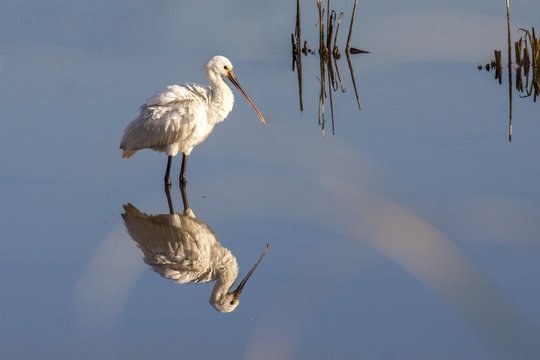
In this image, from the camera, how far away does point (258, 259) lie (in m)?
6.91

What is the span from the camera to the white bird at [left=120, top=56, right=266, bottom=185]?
8945 mm

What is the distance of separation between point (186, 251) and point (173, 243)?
0.18m

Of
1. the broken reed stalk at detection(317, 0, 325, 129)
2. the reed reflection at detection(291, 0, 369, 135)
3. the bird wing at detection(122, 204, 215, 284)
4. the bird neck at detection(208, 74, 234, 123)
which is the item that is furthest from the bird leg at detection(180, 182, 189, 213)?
the reed reflection at detection(291, 0, 369, 135)

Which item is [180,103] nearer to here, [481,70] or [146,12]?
[481,70]

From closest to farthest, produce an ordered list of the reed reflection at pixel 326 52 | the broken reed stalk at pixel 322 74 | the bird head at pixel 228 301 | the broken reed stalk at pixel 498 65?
the bird head at pixel 228 301 < the broken reed stalk at pixel 322 74 < the reed reflection at pixel 326 52 < the broken reed stalk at pixel 498 65

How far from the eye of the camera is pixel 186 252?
7141 millimetres

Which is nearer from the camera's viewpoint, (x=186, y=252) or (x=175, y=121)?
(x=186, y=252)

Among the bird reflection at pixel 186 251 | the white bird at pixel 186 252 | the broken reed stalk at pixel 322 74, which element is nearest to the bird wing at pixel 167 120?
the bird reflection at pixel 186 251

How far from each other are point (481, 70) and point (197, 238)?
6.03 metres

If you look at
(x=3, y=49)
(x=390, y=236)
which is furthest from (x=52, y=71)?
(x=390, y=236)

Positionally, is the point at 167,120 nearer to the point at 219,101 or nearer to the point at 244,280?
the point at 219,101

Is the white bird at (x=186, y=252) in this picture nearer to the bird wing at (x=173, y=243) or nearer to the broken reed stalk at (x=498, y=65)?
the bird wing at (x=173, y=243)

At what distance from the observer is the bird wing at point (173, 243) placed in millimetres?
6754

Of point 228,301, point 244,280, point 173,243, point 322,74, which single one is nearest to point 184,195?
point 173,243
